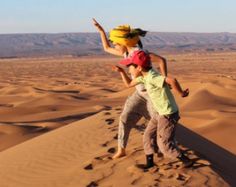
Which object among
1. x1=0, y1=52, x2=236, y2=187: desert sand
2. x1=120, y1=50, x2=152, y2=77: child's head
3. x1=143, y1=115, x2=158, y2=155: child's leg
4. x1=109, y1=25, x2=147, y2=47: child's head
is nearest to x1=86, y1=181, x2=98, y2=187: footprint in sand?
x1=0, y1=52, x2=236, y2=187: desert sand

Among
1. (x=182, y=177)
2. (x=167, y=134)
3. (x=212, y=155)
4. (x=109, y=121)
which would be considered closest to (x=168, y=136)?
(x=167, y=134)

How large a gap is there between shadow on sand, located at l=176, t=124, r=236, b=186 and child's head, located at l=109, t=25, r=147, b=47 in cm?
151

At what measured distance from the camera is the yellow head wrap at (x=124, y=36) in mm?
5961

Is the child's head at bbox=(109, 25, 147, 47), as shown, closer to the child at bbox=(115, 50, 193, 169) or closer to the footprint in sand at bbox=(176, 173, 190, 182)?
the child at bbox=(115, 50, 193, 169)

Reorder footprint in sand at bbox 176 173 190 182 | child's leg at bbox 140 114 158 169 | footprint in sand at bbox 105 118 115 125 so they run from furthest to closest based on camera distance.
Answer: footprint in sand at bbox 105 118 115 125 < child's leg at bbox 140 114 158 169 < footprint in sand at bbox 176 173 190 182

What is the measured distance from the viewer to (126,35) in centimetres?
595

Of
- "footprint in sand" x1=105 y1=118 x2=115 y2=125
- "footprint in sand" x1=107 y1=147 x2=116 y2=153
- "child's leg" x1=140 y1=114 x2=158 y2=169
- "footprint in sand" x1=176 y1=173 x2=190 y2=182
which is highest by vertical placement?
"child's leg" x1=140 y1=114 x2=158 y2=169

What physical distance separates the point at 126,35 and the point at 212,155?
1.87 meters

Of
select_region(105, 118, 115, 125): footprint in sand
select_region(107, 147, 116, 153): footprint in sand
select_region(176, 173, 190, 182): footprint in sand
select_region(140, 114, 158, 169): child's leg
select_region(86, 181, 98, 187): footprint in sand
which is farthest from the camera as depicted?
Answer: select_region(105, 118, 115, 125): footprint in sand

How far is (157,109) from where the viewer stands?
5.52m

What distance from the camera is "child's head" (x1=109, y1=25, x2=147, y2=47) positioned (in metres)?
5.96

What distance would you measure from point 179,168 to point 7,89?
57.5ft

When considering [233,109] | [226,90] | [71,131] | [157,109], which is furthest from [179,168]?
[226,90]

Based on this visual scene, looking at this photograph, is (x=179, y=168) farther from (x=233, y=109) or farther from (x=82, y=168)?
(x=233, y=109)
